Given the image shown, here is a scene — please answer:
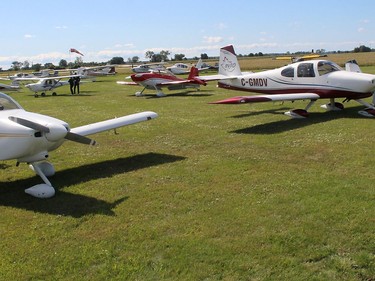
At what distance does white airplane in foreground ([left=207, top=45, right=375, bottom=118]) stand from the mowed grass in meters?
2.53

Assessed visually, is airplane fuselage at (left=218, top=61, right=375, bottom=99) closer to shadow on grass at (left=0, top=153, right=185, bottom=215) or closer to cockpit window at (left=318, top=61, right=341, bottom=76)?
cockpit window at (left=318, top=61, right=341, bottom=76)

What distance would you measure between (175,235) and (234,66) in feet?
40.5

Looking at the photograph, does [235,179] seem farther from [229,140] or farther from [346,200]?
[229,140]

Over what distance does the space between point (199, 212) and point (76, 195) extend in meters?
2.05

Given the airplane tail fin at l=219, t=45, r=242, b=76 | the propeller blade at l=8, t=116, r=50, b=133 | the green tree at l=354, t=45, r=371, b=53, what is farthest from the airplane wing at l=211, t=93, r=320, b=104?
the green tree at l=354, t=45, r=371, b=53

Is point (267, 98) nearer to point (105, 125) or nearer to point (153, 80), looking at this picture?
point (105, 125)

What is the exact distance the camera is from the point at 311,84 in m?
12.6

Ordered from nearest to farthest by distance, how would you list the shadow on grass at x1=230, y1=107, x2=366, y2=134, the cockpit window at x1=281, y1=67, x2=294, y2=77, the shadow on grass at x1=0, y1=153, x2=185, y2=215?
the shadow on grass at x1=0, y1=153, x2=185, y2=215 < the shadow on grass at x1=230, y1=107, x2=366, y2=134 < the cockpit window at x1=281, y1=67, x2=294, y2=77

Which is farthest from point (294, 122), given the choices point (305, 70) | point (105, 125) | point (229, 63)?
point (105, 125)

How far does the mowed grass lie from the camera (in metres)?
3.91

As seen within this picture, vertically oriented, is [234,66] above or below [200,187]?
above

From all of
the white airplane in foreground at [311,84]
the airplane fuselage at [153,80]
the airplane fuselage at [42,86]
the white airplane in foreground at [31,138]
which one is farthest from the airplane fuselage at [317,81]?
the airplane fuselage at [42,86]

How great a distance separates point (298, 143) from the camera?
29.3 feet

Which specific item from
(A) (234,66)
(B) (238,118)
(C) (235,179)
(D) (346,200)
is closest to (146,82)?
(A) (234,66)
